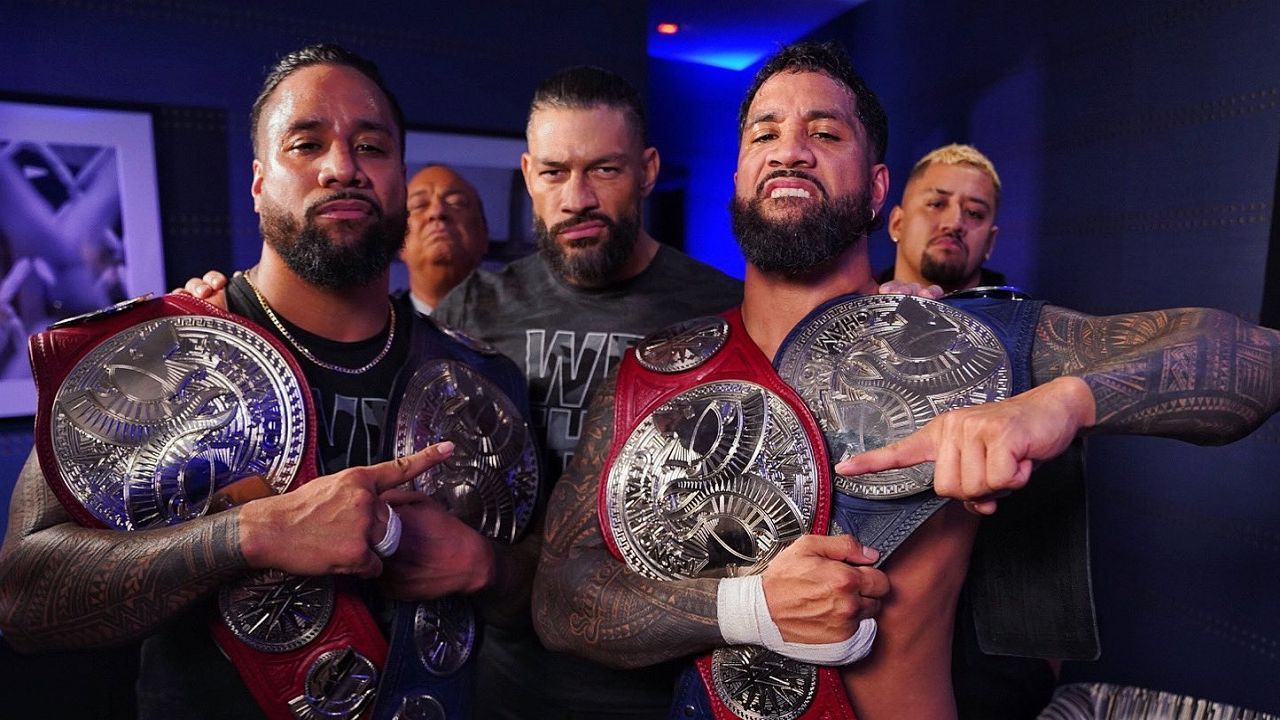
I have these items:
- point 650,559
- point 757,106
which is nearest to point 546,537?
point 650,559

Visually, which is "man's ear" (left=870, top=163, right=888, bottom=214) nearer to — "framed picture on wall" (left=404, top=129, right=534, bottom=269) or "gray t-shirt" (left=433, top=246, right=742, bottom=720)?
"gray t-shirt" (left=433, top=246, right=742, bottom=720)

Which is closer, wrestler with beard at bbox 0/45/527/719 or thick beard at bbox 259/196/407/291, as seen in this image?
wrestler with beard at bbox 0/45/527/719

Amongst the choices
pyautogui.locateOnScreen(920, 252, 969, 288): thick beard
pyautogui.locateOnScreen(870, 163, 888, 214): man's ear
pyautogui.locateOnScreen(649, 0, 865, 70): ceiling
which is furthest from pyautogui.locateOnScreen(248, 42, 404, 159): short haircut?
pyautogui.locateOnScreen(649, 0, 865, 70): ceiling

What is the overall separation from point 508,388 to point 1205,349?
1.26 meters

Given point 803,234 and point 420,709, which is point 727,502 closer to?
point 803,234

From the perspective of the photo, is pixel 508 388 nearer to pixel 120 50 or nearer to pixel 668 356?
pixel 668 356

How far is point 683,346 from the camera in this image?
1.57 m

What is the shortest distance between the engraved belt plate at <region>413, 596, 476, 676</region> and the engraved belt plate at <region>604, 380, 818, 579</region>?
37 centimetres

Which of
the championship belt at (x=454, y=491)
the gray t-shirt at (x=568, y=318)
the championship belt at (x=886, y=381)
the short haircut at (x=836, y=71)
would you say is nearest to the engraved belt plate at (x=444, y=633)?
the championship belt at (x=454, y=491)

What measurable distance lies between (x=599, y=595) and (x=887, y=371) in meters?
0.61

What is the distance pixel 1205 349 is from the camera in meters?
1.20

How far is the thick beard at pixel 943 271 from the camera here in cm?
304

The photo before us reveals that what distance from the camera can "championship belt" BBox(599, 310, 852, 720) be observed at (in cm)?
132

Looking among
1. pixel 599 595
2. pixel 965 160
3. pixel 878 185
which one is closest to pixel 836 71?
pixel 878 185
